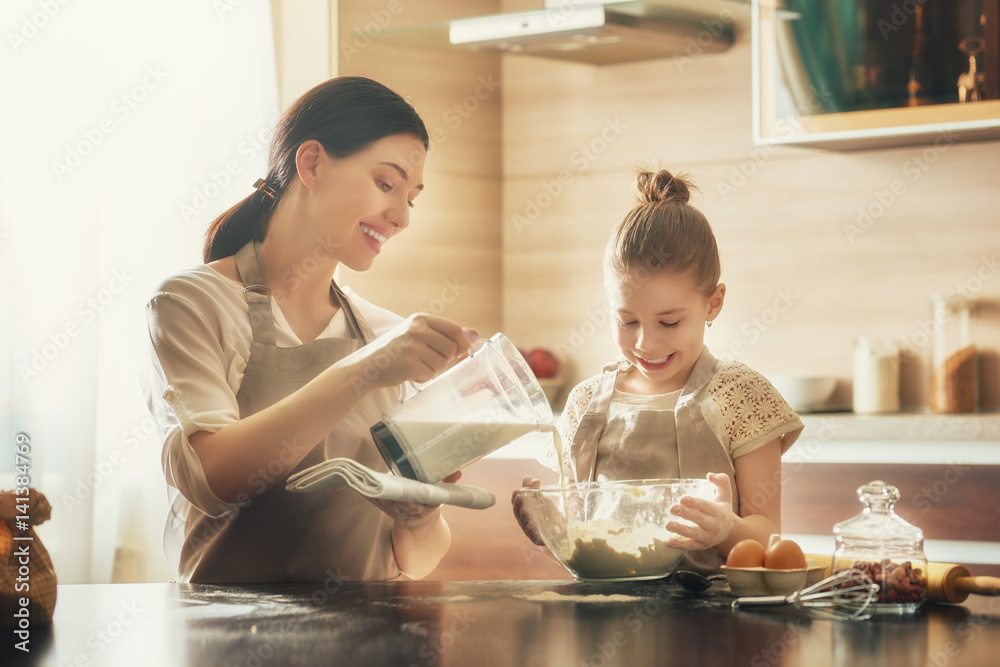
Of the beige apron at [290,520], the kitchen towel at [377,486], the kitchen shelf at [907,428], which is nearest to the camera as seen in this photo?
the kitchen towel at [377,486]

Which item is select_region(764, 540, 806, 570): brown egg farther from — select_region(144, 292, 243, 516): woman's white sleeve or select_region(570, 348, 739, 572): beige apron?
select_region(144, 292, 243, 516): woman's white sleeve

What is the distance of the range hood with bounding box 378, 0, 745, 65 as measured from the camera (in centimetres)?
274

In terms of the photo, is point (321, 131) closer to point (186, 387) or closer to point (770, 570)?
point (186, 387)

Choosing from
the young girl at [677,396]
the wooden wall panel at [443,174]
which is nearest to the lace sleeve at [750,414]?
the young girl at [677,396]

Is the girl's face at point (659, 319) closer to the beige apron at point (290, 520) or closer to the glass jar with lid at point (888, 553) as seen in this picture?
the beige apron at point (290, 520)

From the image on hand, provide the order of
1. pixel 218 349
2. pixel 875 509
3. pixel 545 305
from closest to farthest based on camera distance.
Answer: pixel 875 509 → pixel 218 349 → pixel 545 305

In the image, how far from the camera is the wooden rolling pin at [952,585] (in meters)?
1.04

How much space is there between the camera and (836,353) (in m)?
3.05

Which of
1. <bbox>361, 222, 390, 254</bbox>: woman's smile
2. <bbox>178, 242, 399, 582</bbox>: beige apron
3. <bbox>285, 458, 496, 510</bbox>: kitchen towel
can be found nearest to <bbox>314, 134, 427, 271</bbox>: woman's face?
<bbox>361, 222, 390, 254</bbox>: woman's smile

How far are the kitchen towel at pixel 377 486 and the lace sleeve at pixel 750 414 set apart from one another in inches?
18.1

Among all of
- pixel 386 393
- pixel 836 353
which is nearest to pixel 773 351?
pixel 836 353

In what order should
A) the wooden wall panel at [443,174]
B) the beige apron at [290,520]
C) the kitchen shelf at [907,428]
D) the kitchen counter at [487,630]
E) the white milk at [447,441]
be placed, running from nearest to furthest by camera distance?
the kitchen counter at [487,630]
the white milk at [447,441]
the beige apron at [290,520]
the kitchen shelf at [907,428]
the wooden wall panel at [443,174]

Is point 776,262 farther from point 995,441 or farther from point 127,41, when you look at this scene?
point 127,41

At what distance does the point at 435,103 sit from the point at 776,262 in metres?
1.17
